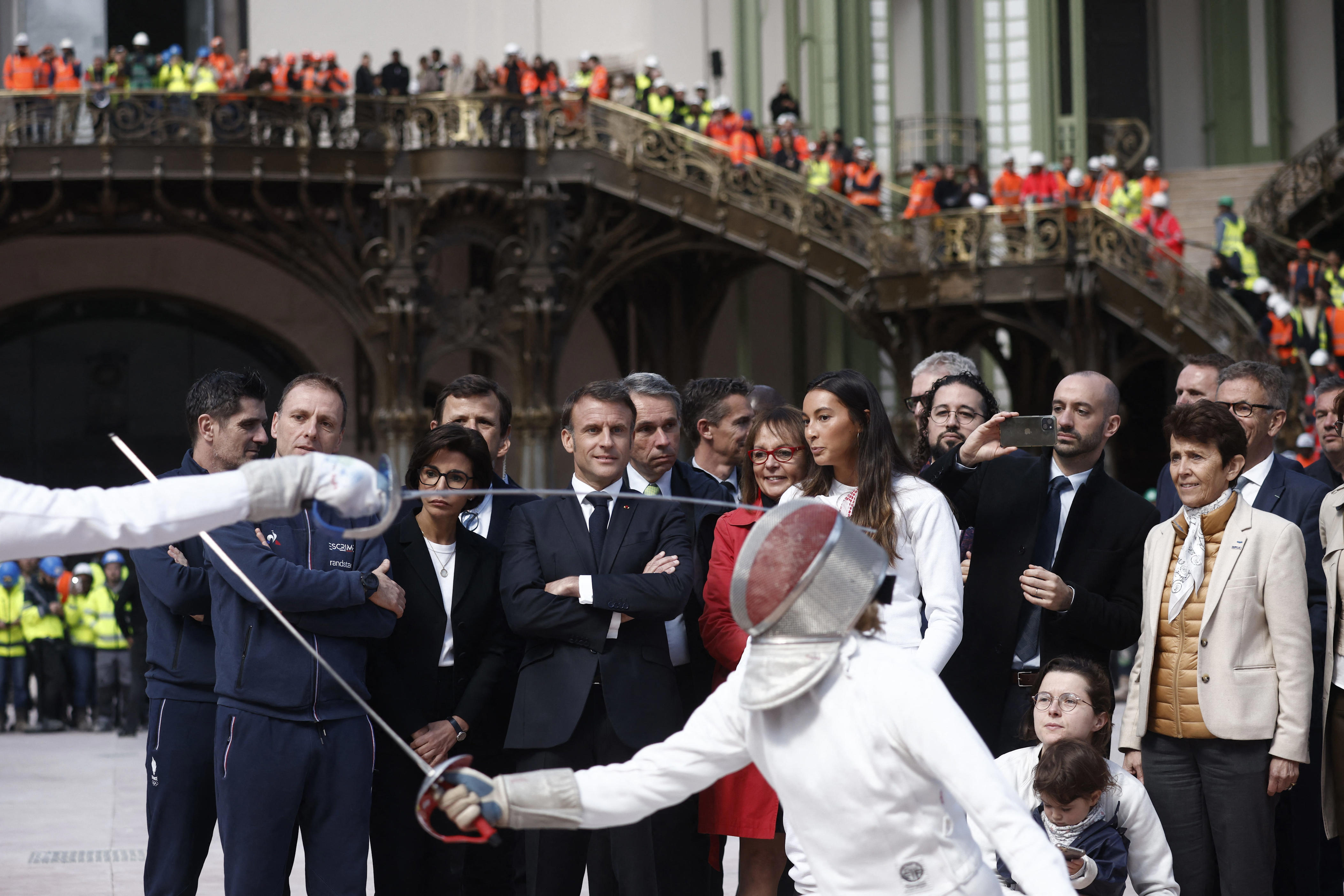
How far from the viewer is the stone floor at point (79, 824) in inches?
334

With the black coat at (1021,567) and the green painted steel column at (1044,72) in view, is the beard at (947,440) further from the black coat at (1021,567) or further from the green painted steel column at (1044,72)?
the green painted steel column at (1044,72)

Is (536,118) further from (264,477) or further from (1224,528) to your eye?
(264,477)

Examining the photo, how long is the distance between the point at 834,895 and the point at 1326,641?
127 inches

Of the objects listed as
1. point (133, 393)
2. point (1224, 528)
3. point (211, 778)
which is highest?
point (133, 393)

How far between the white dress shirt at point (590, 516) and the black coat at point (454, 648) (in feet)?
1.18

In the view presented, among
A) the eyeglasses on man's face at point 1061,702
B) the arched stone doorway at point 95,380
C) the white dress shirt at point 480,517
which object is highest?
the arched stone doorway at point 95,380

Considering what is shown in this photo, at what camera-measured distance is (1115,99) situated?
90.3ft

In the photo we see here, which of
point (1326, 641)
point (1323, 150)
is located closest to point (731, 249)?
point (1323, 150)

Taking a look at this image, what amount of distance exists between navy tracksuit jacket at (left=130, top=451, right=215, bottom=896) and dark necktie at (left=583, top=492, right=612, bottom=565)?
130 cm

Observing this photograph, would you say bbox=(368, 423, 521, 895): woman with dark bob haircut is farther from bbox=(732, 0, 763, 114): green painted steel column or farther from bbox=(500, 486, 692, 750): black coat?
bbox=(732, 0, 763, 114): green painted steel column

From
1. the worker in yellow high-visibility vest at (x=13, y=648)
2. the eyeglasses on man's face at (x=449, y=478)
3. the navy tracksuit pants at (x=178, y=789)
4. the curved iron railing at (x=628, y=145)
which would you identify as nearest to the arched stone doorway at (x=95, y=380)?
the curved iron railing at (x=628, y=145)

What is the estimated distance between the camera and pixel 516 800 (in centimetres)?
347

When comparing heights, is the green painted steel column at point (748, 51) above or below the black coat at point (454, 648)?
above

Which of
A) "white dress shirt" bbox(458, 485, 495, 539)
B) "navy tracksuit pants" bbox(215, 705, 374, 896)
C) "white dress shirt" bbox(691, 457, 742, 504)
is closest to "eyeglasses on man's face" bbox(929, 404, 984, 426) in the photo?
"white dress shirt" bbox(691, 457, 742, 504)
